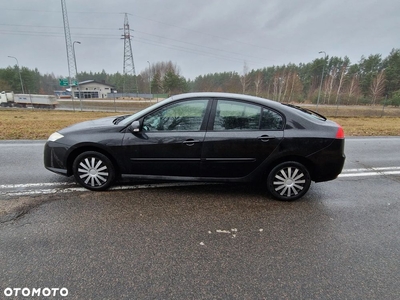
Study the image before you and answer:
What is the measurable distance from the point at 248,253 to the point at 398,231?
1.97 m

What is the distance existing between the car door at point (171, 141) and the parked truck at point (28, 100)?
3800 cm

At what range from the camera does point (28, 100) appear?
35.3m

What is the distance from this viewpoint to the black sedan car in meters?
3.30

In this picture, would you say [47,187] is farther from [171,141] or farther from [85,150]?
[171,141]

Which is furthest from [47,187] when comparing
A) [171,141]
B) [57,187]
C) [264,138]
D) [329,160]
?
[329,160]

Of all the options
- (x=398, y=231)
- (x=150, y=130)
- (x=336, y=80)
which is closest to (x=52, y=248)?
(x=150, y=130)

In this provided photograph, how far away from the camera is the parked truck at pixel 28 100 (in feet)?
113

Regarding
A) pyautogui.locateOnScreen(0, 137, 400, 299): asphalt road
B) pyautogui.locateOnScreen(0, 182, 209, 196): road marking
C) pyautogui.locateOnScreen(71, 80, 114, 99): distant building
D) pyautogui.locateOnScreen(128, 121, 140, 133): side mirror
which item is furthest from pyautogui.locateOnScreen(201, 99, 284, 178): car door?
pyautogui.locateOnScreen(71, 80, 114, 99): distant building

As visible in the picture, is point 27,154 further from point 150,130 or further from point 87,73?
point 87,73

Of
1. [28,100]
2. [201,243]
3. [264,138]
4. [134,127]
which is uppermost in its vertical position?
[134,127]

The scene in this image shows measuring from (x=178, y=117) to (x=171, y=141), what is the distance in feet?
1.28

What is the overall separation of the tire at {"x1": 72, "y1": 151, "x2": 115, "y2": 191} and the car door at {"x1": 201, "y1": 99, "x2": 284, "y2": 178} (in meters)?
1.47

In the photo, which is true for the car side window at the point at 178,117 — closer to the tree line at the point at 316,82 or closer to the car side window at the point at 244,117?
the car side window at the point at 244,117

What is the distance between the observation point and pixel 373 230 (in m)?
2.77
